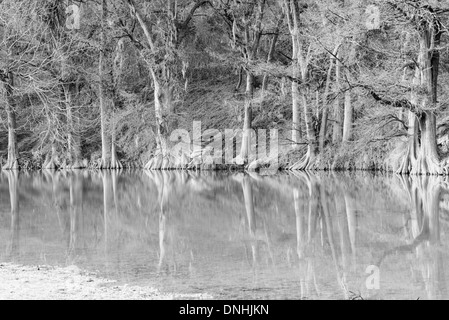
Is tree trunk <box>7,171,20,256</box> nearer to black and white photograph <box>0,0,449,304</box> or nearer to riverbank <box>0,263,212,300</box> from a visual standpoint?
black and white photograph <box>0,0,449,304</box>

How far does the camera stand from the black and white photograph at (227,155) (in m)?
9.38

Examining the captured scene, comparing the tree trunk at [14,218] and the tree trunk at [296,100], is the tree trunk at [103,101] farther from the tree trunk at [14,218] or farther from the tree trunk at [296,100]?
the tree trunk at [296,100]

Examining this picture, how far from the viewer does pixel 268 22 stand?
36094 millimetres

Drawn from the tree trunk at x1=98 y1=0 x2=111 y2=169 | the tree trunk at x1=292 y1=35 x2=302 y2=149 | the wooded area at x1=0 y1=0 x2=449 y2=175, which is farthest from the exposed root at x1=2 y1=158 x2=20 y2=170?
the tree trunk at x1=292 y1=35 x2=302 y2=149

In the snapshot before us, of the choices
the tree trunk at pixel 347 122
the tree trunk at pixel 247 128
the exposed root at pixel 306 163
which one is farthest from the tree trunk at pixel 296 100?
the tree trunk at pixel 247 128

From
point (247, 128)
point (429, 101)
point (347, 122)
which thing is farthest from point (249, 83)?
point (429, 101)

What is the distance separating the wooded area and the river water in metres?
4.56

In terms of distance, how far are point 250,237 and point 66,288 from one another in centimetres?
508

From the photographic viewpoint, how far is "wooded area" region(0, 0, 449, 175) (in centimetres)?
2602

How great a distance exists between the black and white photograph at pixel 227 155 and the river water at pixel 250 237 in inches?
2.2

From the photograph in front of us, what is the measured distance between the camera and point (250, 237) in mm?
13008

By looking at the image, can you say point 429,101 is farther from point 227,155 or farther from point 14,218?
point 14,218

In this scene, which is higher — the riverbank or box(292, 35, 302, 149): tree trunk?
box(292, 35, 302, 149): tree trunk

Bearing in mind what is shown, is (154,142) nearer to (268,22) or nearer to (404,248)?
(268,22)
